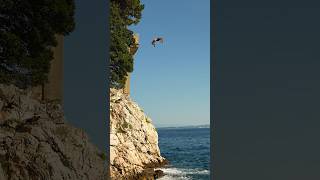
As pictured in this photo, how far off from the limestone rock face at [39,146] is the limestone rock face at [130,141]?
63.4ft

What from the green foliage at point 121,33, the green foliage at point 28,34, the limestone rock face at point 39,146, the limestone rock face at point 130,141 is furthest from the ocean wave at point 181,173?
the green foliage at point 28,34

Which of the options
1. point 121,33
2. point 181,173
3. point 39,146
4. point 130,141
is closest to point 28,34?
point 39,146

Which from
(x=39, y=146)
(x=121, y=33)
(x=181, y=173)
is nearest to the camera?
(x=39, y=146)

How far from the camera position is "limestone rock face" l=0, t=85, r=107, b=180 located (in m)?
7.39

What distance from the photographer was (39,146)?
8172 mm

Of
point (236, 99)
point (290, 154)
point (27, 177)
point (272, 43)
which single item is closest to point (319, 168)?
point (290, 154)

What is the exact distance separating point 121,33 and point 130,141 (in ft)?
33.7

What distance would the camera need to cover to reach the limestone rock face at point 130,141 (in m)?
31.2

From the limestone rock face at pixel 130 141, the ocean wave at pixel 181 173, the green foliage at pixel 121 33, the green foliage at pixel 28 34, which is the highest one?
the green foliage at pixel 121 33

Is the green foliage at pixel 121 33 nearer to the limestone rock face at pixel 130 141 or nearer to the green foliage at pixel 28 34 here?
the limestone rock face at pixel 130 141

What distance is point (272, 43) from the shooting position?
778 centimetres

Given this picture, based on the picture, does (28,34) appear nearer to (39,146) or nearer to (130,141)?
(39,146)

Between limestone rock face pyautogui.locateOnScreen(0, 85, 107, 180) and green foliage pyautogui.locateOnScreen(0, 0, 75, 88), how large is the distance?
3.87ft

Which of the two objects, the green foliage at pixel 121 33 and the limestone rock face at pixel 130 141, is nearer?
the green foliage at pixel 121 33
